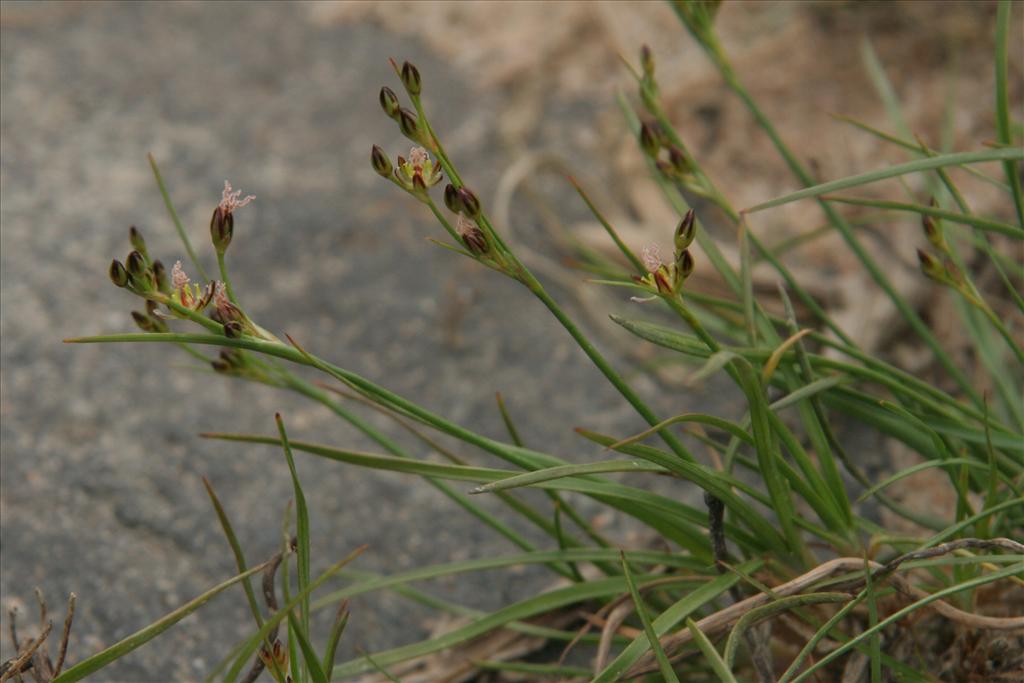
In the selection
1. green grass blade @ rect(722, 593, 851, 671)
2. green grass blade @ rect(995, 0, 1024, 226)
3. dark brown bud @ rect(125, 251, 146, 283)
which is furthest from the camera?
green grass blade @ rect(995, 0, 1024, 226)

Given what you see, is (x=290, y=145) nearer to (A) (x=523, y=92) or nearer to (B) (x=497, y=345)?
(A) (x=523, y=92)

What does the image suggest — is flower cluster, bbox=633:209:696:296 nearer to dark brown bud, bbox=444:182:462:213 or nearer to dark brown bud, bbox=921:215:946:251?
dark brown bud, bbox=444:182:462:213

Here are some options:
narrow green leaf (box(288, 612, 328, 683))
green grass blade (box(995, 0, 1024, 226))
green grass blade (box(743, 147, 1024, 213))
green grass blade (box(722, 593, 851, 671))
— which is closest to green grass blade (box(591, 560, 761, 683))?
green grass blade (box(722, 593, 851, 671))

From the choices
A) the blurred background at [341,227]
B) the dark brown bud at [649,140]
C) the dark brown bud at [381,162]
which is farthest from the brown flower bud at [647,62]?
the blurred background at [341,227]

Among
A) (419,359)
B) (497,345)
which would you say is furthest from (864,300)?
(419,359)

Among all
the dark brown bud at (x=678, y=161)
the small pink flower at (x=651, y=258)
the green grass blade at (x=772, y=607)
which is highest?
the dark brown bud at (x=678, y=161)

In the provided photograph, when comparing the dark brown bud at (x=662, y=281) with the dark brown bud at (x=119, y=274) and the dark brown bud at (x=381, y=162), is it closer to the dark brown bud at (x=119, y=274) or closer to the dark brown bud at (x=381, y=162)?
the dark brown bud at (x=381, y=162)
